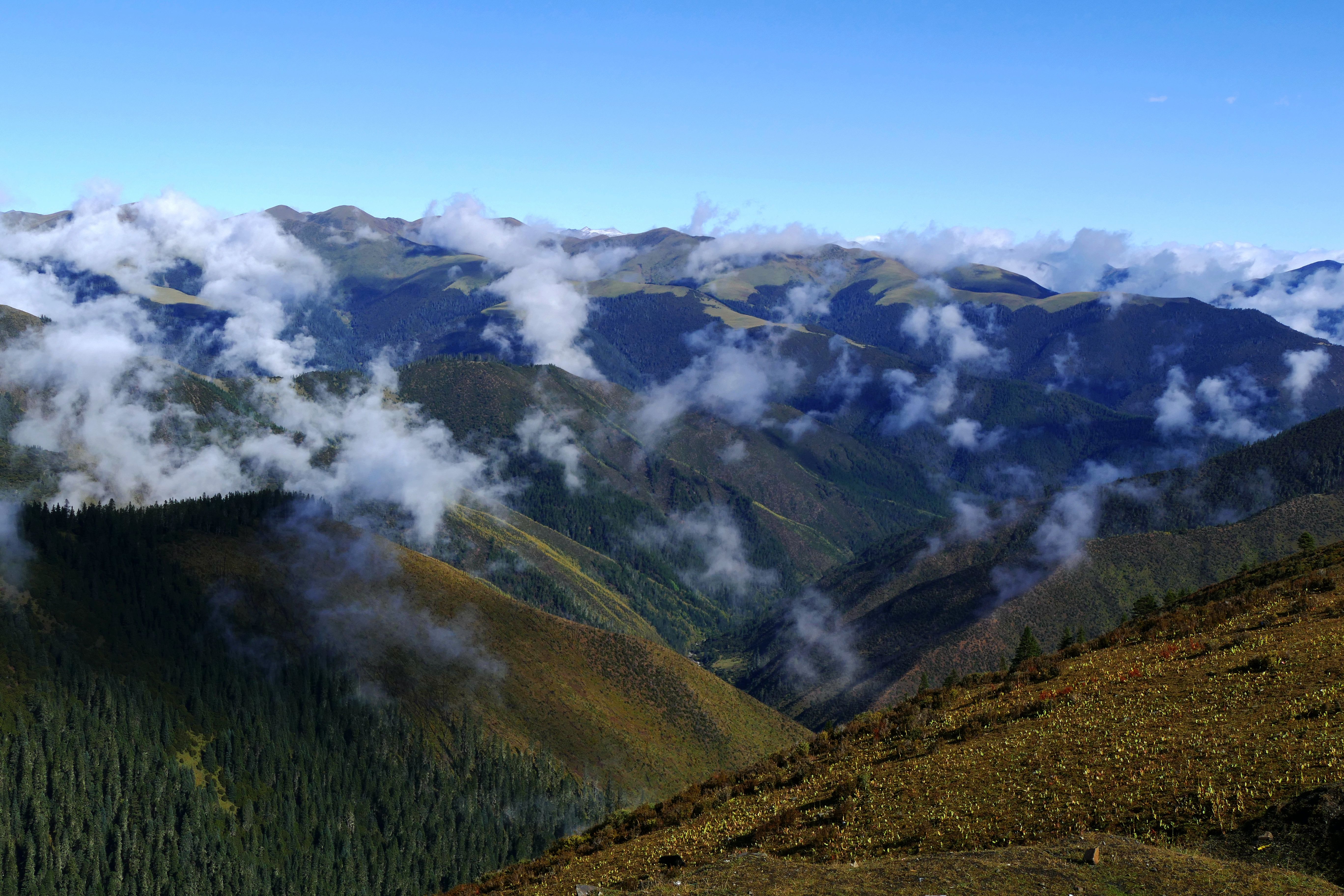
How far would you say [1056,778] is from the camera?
3762 cm

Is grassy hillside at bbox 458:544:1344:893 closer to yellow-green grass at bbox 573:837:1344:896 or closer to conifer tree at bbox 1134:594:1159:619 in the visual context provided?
yellow-green grass at bbox 573:837:1344:896

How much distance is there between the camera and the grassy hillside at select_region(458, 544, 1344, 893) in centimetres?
3119

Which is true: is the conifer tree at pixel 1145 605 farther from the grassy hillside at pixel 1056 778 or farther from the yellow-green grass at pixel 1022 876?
the yellow-green grass at pixel 1022 876

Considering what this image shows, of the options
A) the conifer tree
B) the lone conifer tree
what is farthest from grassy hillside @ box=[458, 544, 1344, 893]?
the lone conifer tree

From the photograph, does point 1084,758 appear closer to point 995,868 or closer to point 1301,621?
point 995,868

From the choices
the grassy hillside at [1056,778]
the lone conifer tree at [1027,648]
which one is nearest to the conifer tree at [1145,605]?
the lone conifer tree at [1027,648]

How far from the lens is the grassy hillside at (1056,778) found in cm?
3119

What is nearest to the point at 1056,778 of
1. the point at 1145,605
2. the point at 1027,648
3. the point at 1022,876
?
the point at 1022,876

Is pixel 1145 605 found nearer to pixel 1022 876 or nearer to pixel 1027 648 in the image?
pixel 1027 648

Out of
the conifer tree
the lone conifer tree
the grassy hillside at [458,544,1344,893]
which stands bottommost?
the lone conifer tree

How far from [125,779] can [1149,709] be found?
20831cm

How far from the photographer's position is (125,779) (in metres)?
185

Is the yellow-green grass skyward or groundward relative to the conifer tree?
skyward

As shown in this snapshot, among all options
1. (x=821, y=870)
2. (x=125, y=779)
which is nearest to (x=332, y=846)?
(x=125, y=779)
